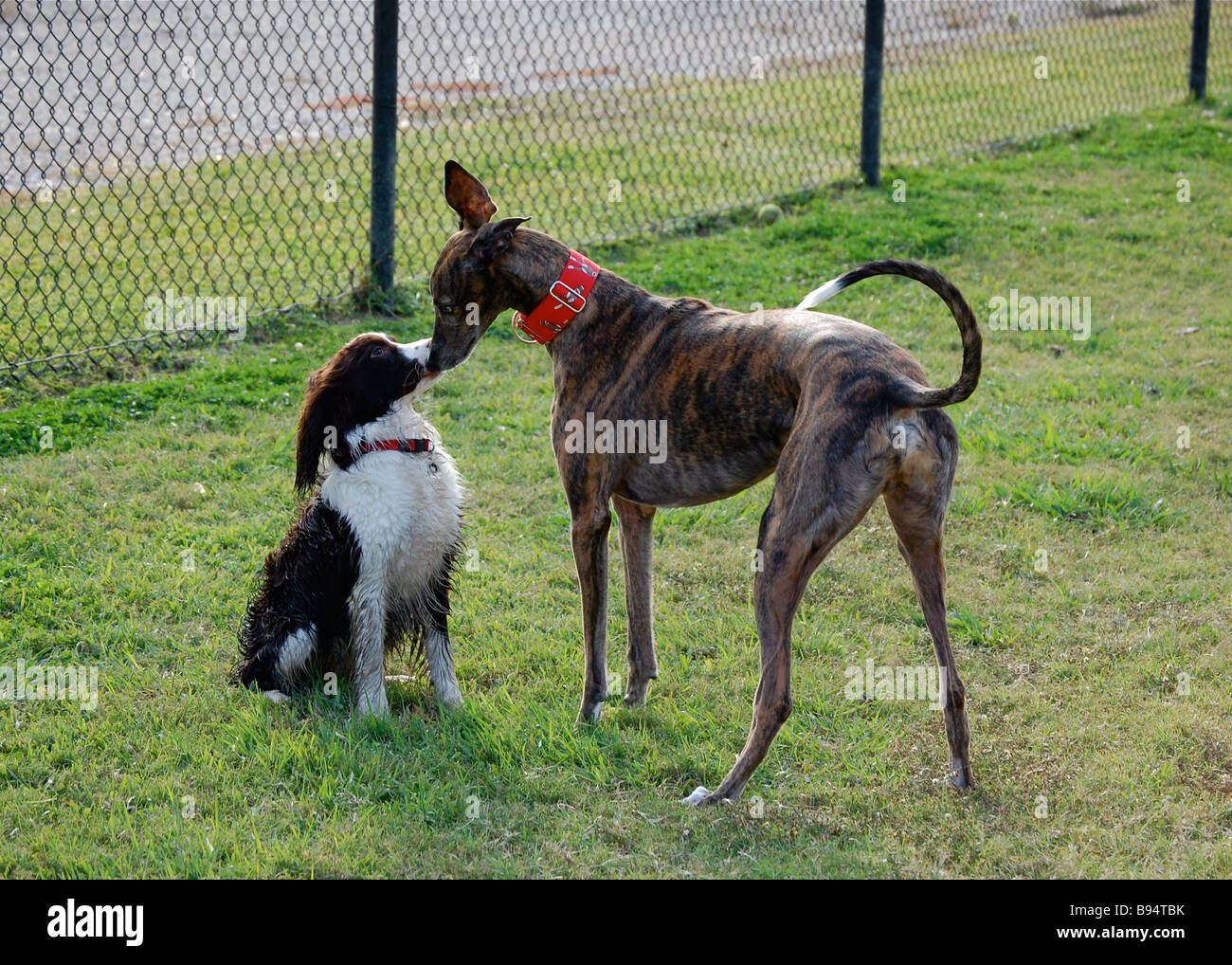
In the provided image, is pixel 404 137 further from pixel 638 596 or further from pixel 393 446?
pixel 638 596

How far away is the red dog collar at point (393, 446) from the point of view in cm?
396

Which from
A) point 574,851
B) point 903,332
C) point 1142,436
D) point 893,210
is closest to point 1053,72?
point 893,210

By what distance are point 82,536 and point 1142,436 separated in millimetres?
4814

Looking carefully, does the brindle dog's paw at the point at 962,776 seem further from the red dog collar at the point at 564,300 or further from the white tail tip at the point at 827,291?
the red dog collar at the point at 564,300

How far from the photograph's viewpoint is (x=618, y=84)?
14289mm

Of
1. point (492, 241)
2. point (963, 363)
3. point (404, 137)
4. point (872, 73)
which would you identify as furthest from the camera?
point (404, 137)

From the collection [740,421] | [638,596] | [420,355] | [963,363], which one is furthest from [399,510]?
[963,363]


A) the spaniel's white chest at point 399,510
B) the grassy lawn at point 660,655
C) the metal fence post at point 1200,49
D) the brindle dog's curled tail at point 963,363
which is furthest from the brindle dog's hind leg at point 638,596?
the metal fence post at point 1200,49

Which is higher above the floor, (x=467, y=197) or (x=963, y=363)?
(x=467, y=197)

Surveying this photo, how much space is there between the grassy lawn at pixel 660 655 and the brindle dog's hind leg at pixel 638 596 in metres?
0.13

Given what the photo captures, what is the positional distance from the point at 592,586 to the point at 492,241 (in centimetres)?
109

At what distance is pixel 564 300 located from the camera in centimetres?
373

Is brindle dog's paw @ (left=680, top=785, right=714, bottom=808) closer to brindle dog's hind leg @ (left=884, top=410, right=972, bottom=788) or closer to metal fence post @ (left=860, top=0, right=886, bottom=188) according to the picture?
brindle dog's hind leg @ (left=884, top=410, right=972, bottom=788)

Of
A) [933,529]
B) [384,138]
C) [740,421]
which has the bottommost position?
[933,529]
